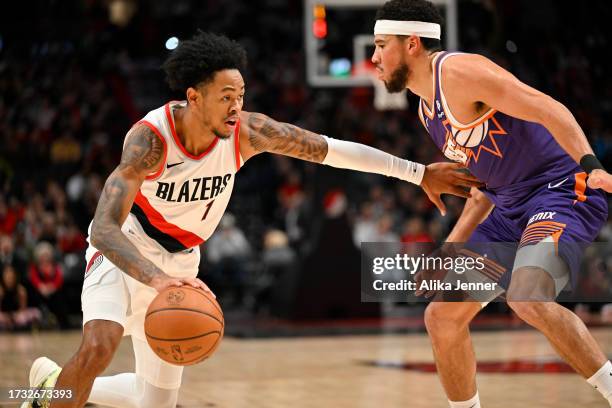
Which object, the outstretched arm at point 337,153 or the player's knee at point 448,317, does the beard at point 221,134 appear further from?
the player's knee at point 448,317

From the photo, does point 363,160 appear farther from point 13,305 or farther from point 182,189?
point 13,305

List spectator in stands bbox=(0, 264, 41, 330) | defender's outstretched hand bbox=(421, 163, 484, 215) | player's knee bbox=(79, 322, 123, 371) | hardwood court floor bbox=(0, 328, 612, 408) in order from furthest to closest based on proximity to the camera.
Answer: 1. spectator in stands bbox=(0, 264, 41, 330)
2. hardwood court floor bbox=(0, 328, 612, 408)
3. defender's outstretched hand bbox=(421, 163, 484, 215)
4. player's knee bbox=(79, 322, 123, 371)

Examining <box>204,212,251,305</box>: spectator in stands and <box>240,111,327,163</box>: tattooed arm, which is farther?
<box>204,212,251,305</box>: spectator in stands

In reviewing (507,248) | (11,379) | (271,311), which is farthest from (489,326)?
(507,248)

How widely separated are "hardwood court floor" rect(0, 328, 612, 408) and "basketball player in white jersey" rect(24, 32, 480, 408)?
1707 millimetres

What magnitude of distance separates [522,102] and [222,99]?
1.31 metres

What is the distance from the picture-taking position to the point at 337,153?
15.0 ft

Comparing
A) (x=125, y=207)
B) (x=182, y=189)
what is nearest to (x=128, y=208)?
(x=125, y=207)

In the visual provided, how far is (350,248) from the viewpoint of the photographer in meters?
12.0

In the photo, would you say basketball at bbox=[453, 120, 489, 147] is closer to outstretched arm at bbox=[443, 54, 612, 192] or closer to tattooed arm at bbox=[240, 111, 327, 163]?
outstretched arm at bbox=[443, 54, 612, 192]

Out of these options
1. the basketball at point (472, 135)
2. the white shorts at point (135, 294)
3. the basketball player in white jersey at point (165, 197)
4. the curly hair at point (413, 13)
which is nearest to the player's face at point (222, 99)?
the basketball player in white jersey at point (165, 197)

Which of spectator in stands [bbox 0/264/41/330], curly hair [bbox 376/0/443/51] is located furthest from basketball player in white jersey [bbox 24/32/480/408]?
spectator in stands [bbox 0/264/41/330]

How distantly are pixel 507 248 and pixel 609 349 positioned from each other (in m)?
4.95

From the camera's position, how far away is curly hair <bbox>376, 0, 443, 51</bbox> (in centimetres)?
454
